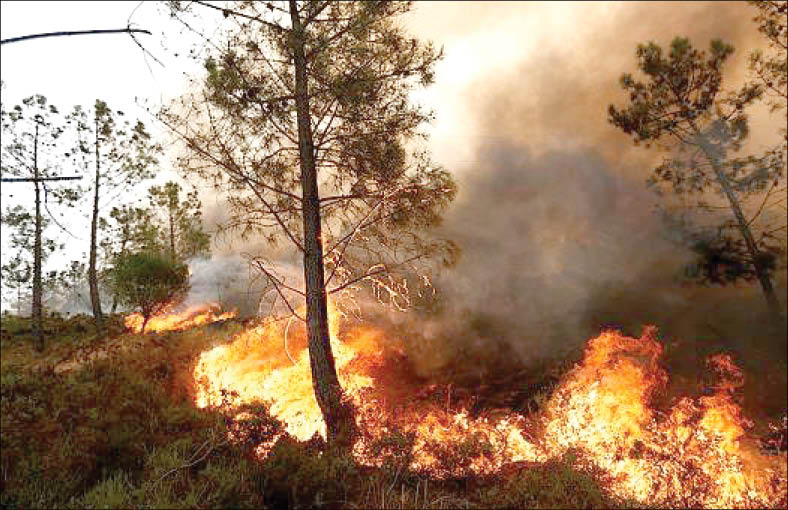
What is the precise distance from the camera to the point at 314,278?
917cm

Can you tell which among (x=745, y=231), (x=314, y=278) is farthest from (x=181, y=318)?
(x=745, y=231)

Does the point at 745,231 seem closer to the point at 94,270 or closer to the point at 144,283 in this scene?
the point at 144,283

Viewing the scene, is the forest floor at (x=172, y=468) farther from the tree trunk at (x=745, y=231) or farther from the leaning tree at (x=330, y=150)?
the tree trunk at (x=745, y=231)

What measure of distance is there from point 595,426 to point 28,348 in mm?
25518

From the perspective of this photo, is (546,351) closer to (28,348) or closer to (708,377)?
(708,377)

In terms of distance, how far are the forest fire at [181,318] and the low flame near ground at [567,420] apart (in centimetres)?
1043

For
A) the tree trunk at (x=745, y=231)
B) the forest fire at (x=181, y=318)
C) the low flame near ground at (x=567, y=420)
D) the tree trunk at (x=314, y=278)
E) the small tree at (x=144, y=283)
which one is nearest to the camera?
the low flame near ground at (x=567, y=420)

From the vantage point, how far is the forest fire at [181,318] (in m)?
22.3

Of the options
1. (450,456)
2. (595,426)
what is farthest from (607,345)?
(450,456)

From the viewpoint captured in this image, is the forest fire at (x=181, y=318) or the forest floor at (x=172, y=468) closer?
the forest floor at (x=172, y=468)

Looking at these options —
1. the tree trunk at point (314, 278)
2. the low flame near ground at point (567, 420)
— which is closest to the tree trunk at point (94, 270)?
the low flame near ground at point (567, 420)

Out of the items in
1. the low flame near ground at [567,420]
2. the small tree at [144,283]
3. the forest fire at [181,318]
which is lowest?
the low flame near ground at [567,420]

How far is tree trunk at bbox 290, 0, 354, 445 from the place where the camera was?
8625 millimetres

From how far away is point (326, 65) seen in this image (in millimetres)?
9320
